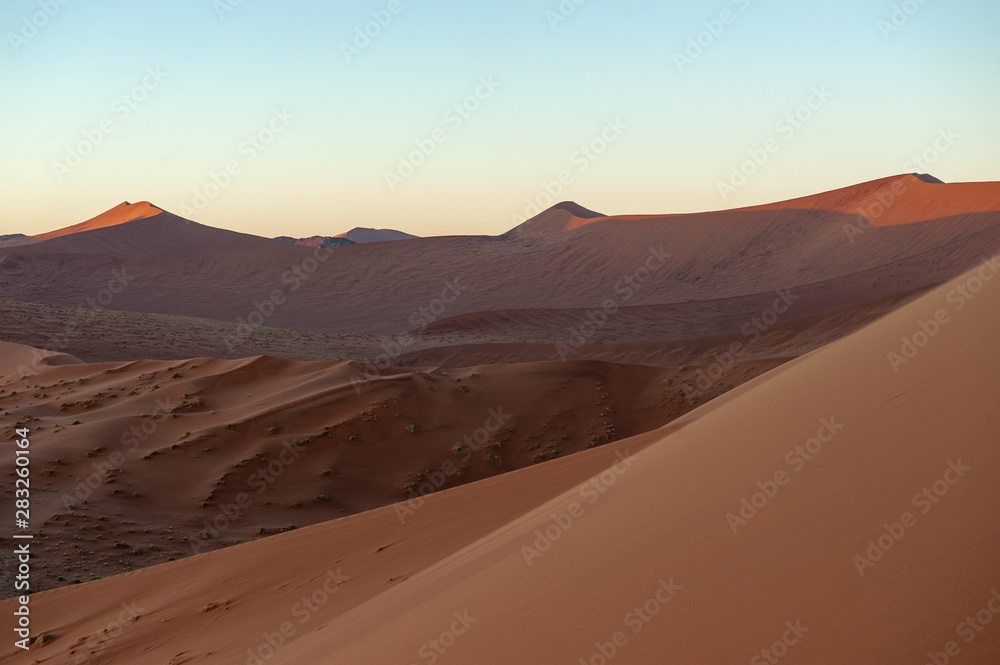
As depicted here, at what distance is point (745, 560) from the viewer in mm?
2852

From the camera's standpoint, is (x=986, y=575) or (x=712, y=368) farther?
(x=712, y=368)

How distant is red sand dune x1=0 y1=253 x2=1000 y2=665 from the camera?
2371mm

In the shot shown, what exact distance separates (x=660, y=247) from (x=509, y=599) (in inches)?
2062

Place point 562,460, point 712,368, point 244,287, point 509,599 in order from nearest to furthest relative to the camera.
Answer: point 509,599 < point 562,460 < point 712,368 < point 244,287

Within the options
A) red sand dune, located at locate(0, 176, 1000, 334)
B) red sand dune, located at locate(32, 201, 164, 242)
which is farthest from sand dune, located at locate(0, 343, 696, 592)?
red sand dune, located at locate(32, 201, 164, 242)

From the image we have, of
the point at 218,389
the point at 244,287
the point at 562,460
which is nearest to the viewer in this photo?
the point at 562,460

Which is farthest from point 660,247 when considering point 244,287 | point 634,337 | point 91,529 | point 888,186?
point 91,529

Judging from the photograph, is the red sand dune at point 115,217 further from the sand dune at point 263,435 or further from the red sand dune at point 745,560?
the red sand dune at point 745,560

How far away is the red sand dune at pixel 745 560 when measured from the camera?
2371 millimetres

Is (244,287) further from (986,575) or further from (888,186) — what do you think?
(986,575)

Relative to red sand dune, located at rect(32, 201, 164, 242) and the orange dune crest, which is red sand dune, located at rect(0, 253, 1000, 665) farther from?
red sand dune, located at rect(32, 201, 164, 242)

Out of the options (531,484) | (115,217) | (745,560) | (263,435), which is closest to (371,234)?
(115,217)

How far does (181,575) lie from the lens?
7.32m

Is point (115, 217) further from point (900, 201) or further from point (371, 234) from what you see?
point (900, 201)
